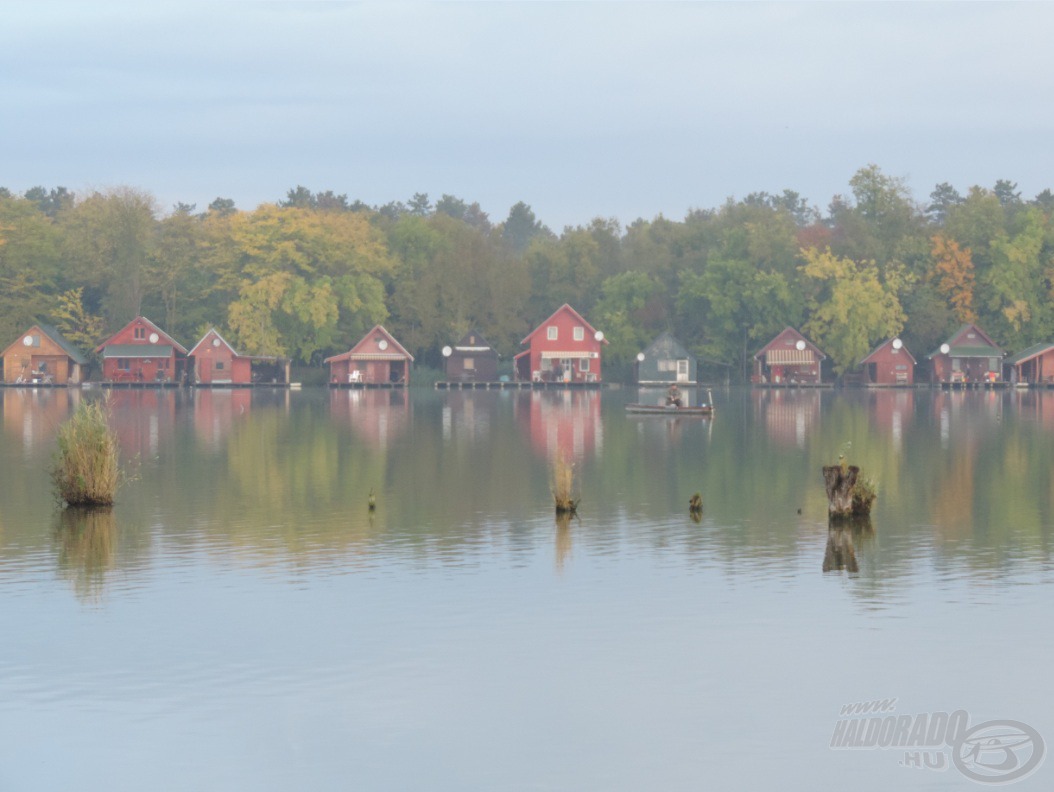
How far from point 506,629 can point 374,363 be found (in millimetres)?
118562

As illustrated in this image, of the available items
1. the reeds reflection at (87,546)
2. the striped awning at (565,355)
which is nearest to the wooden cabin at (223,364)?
the striped awning at (565,355)

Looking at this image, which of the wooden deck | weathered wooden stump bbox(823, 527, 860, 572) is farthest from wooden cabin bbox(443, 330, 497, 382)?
weathered wooden stump bbox(823, 527, 860, 572)

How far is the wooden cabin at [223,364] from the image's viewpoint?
137 meters

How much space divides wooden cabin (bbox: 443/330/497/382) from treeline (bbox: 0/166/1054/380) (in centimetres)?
252

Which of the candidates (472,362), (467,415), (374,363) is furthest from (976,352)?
(467,415)

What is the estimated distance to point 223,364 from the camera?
138625 millimetres

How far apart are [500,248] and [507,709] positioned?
142 meters

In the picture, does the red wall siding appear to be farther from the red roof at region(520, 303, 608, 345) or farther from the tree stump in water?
the tree stump in water

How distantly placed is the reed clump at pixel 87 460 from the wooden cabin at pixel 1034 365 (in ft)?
389

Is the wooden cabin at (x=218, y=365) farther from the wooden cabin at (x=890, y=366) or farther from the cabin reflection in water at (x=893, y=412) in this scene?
the wooden cabin at (x=890, y=366)

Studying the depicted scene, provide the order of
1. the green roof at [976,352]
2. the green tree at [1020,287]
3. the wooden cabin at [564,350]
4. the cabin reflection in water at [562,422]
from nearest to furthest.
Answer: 1. the cabin reflection in water at [562,422]
2. the green roof at [976,352]
3. the wooden cabin at [564,350]
4. the green tree at [1020,287]

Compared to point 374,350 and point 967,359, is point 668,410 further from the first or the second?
point 967,359

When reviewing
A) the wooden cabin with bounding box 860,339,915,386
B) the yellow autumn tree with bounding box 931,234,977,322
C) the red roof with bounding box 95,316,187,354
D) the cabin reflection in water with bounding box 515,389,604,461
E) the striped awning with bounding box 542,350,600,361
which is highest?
the yellow autumn tree with bounding box 931,234,977,322

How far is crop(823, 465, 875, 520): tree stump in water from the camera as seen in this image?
35781 millimetres
